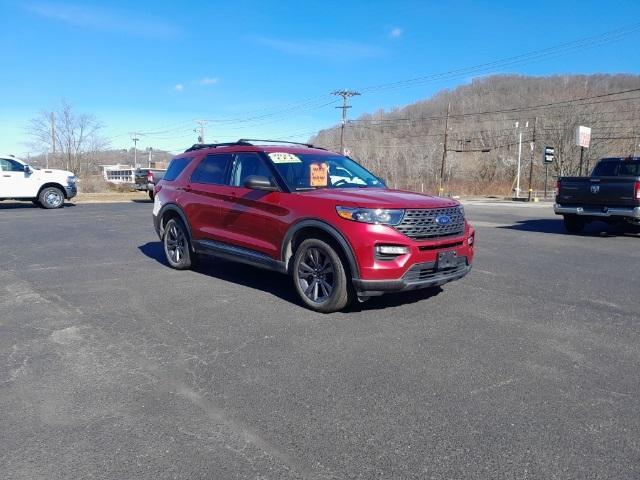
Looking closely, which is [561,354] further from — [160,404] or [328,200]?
[160,404]

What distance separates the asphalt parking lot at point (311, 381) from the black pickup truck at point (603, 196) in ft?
17.5

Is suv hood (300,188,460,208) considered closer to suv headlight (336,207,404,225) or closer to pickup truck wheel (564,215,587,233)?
suv headlight (336,207,404,225)

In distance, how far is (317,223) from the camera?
5.03 meters

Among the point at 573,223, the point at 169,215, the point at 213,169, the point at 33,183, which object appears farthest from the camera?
the point at 33,183

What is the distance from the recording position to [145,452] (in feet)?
8.49

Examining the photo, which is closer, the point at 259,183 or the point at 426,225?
the point at 426,225

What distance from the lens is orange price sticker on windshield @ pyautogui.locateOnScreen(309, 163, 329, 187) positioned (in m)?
5.77

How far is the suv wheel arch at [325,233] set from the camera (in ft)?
15.6

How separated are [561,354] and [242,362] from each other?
256cm

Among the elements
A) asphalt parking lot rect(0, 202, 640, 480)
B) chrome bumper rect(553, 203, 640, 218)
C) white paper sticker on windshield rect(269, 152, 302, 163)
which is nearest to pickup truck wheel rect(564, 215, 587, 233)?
chrome bumper rect(553, 203, 640, 218)

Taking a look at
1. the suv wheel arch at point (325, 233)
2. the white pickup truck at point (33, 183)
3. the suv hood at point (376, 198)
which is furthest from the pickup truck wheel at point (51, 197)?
the suv hood at point (376, 198)

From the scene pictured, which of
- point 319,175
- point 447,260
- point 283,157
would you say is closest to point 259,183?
point 283,157

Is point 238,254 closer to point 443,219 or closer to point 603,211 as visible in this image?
point 443,219

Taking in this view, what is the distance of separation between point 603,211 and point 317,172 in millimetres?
8573
